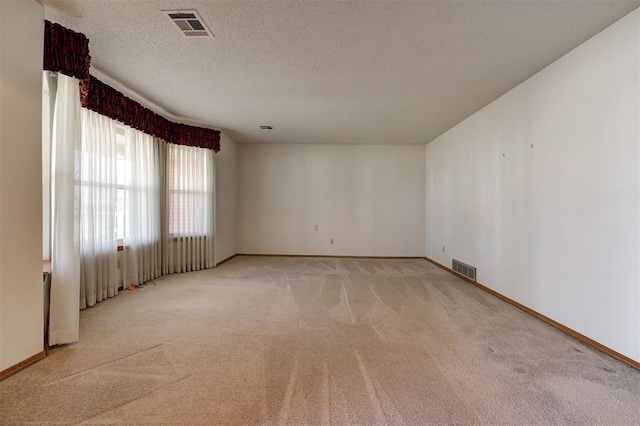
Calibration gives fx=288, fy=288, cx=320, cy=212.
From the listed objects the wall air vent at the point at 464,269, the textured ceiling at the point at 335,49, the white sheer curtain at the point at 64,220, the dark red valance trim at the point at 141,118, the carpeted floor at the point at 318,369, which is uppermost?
the textured ceiling at the point at 335,49

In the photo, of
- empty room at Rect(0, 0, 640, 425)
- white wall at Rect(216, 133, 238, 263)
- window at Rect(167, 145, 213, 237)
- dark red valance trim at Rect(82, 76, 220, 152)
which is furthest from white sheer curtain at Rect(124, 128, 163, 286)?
white wall at Rect(216, 133, 238, 263)

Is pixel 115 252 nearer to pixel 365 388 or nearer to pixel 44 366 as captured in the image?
pixel 44 366

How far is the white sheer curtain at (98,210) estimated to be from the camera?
10.1 ft

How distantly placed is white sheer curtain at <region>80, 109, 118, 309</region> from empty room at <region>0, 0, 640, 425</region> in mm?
25

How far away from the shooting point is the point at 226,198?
6145mm

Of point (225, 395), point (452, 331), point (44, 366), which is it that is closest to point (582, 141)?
point (452, 331)

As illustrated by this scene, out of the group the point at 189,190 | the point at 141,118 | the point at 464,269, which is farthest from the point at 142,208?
the point at 464,269

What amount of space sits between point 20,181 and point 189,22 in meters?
1.67

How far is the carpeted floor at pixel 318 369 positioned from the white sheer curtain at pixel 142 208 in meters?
0.71

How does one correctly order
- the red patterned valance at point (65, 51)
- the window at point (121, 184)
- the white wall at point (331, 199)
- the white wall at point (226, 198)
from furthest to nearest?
the white wall at point (331, 199) < the white wall at point (226, 198) < the window at point (121, 184) < the red patterned valance at point (65, 51)

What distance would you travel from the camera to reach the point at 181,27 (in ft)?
7.66

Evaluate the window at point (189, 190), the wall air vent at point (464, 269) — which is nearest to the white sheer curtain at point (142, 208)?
the window at point (189, 190)

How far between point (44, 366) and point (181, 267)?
293 cm

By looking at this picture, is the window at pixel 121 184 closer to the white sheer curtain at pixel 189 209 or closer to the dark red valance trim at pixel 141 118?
the dark red valance trim at pixel 141 118
